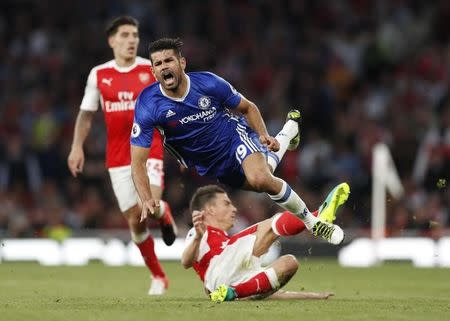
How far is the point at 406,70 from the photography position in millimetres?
21859

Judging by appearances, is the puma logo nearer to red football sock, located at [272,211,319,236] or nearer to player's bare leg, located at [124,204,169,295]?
player's bare leg, located at [124,204,169,295]

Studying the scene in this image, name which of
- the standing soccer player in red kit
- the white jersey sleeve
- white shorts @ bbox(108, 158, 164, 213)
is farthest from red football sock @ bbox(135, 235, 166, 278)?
the white jersey sleeve

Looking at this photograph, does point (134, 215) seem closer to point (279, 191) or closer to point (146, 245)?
point (146, 245)

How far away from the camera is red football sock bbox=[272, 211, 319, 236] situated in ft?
37.1

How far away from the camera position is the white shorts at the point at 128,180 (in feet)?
43.8

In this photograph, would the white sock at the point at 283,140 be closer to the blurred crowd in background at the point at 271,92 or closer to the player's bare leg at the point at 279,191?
the player's bare leg at the point at 279,191

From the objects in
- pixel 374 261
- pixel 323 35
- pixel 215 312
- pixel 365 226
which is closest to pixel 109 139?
pixel 215 312

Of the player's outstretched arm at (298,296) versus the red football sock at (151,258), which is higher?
the player's outstretched arm at (298,296)

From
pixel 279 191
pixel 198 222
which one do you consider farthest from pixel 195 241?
pixel 279 191

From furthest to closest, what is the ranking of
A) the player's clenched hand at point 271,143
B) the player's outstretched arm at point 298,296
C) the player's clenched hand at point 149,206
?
1. the player's outstretched arm at point 298,296
2. the player's clenched hand at point 271,143
3. the player's clenched hand at point 149,206

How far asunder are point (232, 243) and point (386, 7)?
41.7 ft

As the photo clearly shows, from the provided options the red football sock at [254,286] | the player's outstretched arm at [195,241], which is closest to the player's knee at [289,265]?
the red football sock at [254,286]

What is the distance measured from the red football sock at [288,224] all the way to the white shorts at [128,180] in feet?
7.29

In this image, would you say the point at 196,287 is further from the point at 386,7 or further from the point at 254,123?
the point at 386,7
